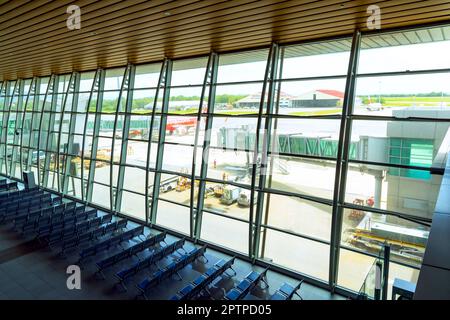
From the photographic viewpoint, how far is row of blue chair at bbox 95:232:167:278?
6.95m

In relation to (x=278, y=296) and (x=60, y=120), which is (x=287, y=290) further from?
(x=60, y=120)

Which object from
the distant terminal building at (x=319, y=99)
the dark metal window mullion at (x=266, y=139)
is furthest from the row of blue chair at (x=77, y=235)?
the distant terminal building at (x=319, y=99)

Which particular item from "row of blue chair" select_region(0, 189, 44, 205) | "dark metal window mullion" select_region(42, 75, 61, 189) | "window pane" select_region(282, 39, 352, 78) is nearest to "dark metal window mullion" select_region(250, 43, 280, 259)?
"window pane" select_region(282, 39, 352, 78)

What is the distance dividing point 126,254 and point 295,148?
17.3ft

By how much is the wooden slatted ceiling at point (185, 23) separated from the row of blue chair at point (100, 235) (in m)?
5.41

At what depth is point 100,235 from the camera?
8797 millimetres

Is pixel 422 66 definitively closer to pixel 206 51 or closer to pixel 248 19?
pixel 248 19

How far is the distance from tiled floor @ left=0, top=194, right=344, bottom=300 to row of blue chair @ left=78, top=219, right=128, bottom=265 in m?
0.28

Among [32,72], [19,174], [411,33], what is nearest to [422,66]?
[411,33]

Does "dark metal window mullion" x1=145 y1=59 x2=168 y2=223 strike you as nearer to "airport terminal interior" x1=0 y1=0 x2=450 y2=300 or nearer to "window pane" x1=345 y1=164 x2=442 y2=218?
"airport terminal interior" x1=0 y1=0 x2=450 y2=300

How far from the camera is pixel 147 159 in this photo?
998 cm

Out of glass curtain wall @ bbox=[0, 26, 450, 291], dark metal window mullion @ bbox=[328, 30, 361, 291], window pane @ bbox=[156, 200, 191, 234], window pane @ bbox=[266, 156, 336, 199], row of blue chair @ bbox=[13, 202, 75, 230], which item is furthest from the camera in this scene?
row of blue chair @ bbox=[13, 202, 75, 230]

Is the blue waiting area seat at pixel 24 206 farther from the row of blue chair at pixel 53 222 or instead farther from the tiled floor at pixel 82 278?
the tiled floor at pixel 82 278

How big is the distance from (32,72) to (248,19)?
12.2 m
